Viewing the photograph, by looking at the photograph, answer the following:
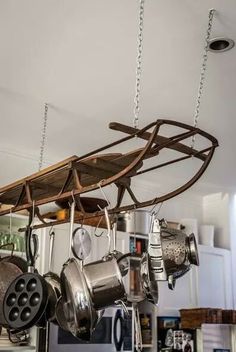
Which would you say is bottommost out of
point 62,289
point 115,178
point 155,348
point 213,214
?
point 155,348

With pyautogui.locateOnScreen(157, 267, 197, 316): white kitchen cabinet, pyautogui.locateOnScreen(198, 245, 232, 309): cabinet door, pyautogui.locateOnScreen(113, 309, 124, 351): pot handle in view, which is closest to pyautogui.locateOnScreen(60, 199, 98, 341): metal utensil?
pyautogui.locateOnScreen(113, 309, 124, 351): pot handle

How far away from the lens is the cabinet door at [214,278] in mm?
4508

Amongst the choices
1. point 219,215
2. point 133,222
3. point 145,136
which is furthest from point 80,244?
point 219,215

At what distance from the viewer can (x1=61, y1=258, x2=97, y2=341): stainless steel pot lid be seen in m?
1.61

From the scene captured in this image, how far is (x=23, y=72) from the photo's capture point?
8.25 feet

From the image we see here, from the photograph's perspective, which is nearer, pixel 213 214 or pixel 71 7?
pixel 71 7

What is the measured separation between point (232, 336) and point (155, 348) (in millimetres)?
737

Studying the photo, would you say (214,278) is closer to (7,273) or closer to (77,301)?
(7,273)

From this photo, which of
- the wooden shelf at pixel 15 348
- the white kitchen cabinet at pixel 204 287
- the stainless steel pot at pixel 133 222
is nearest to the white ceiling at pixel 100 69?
the stainless steel pot at pixel 133 222

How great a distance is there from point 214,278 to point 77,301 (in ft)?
10.6

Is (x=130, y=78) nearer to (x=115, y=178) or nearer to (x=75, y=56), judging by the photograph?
(x=75, y=56)

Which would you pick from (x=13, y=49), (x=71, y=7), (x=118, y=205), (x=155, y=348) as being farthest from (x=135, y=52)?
(x=155, y=348)

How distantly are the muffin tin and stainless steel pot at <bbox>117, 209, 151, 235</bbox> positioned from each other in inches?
89.1

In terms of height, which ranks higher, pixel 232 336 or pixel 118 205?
pixel 118 205
